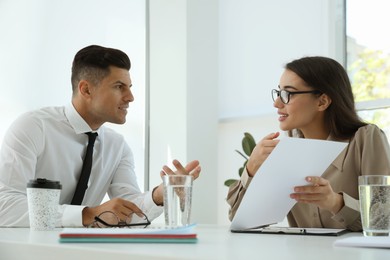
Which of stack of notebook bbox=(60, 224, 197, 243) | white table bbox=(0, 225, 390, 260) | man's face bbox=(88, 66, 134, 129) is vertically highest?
man's face bbox=(88, 66, 134, 129)

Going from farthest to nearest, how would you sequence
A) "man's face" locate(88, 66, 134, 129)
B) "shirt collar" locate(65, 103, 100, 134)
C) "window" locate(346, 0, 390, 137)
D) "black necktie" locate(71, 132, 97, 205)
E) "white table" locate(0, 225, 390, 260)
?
"window" locate(346, 0, 390, 137) < "man's face" locate(88, 66, 134, 129) < "shirt collar" locate(65, 103, 100, 134) < "black necktie" locate(71, 132, 97, 205) < "white table" locate(0, 225, 390, 260)

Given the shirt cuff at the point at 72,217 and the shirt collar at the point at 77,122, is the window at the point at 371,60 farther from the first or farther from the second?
the shirt cuff at the point at 72,217

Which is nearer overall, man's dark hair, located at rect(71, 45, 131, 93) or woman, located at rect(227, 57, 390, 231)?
woman, located at rect(227, 57, 390, 231)

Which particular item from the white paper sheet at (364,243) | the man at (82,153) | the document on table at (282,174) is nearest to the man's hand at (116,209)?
the man at (82,153)

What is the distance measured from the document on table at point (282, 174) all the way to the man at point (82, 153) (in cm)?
44

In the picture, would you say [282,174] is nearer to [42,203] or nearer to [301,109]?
[42,203]

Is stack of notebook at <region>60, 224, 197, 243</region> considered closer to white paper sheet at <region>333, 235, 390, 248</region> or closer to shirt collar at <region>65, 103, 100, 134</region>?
white paper sheet at <region>333, 235, 390, 248</region>

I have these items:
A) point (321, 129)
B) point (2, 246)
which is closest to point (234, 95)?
point (321, 129)

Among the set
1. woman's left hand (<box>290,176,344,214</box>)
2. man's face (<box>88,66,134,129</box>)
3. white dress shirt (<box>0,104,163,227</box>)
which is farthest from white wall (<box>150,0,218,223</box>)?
woman's left hand (<box>290,176,344,214</box>)

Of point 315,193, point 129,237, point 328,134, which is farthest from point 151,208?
point 129,237

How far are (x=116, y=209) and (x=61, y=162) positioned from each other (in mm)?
762

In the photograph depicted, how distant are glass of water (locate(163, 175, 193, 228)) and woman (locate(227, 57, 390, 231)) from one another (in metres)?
0.47

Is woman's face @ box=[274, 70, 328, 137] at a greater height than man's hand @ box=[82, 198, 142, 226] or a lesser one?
greater

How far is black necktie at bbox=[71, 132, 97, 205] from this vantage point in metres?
2.57
